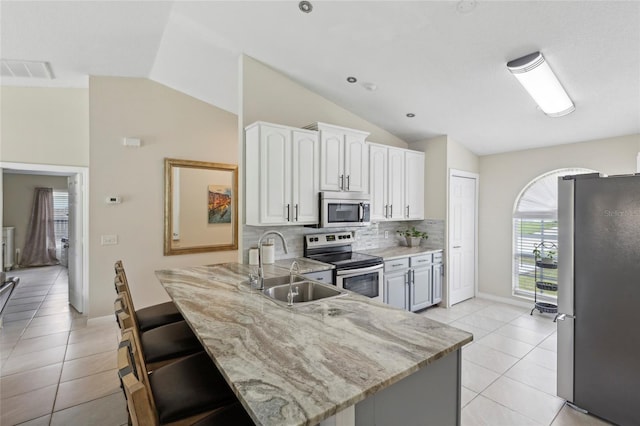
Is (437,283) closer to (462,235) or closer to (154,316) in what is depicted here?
(462,235)

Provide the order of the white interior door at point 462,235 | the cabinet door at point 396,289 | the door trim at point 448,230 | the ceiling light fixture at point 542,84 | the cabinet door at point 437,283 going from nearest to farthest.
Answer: the ceiling light fixture at point 542,84 < the cabinet door at point 396,289 < the cabinet door at point 437,283 < the door trim at point 448,230 < the white interior door at point 462,235

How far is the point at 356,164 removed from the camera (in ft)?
12.8

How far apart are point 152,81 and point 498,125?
4787 millimetres

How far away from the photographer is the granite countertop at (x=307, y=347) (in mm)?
968

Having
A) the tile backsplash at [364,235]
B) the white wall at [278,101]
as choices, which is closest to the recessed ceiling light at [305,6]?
the white wall at [278,101]

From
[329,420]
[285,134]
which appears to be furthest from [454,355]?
[285,134]

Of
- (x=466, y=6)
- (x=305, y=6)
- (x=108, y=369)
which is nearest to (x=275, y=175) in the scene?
(x=305, y=6)

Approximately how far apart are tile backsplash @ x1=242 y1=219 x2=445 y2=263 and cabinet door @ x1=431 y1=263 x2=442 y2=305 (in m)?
0.35

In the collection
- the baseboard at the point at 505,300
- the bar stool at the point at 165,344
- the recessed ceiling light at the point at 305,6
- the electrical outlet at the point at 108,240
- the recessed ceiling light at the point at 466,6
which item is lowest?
the baseboard at the point at 505,300

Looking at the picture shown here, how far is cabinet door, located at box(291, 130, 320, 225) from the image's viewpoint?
3.32m

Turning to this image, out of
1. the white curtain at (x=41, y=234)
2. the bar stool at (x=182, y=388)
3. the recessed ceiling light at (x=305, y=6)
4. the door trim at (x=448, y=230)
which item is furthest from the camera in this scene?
the white curtain at (x=41, y=234)

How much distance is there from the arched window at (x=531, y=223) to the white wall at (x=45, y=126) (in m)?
6.43

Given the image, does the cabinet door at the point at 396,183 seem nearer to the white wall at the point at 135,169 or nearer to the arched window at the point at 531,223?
the arched window at the point at 531,223

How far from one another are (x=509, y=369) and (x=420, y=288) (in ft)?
4.87
